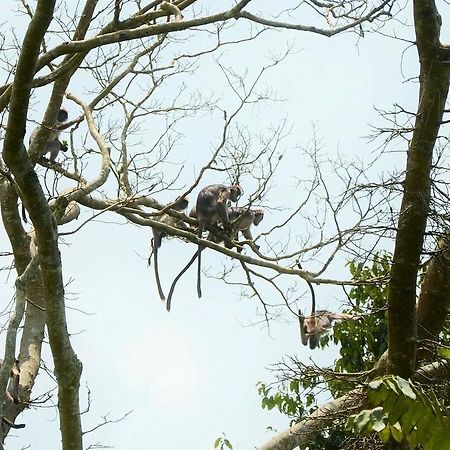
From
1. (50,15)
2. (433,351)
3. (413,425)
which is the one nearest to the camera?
(413,425)

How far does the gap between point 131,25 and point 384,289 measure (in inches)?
159

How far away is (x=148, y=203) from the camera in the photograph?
8.09 meters

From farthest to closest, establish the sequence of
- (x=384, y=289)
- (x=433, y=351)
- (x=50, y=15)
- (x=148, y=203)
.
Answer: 1. (x=384, y=289)
2. (x=148, y=203)
3. (x=433, y=351)
4. (x=50, y=15)

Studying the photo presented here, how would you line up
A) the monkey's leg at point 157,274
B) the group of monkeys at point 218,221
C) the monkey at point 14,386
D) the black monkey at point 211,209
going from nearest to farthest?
the monkey at point 14,386
the group of monkeys at point 218,221
the black monkey at point 211,209
the monkey's leg at point 157,274

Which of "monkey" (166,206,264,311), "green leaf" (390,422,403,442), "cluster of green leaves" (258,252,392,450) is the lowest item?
"green leaf" (390,422,403,442)

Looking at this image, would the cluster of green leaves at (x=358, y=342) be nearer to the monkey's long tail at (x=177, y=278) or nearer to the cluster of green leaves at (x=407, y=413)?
the monkey's long tail at (x=177, y=278)

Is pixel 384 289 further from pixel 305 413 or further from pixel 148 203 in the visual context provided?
pixel 148 203

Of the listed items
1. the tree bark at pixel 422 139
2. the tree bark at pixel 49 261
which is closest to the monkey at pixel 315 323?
the tree bark at pixel 422 139

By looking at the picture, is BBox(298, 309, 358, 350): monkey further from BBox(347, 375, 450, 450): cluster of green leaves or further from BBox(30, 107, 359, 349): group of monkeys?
BBox(347, 375, 450, 450): cluster of green leaves

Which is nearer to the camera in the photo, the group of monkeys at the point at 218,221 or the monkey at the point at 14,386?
the monkey at the point at 14,386

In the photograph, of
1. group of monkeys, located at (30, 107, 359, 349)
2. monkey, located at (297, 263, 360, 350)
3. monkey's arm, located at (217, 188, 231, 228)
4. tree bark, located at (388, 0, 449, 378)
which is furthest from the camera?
monkey's arm, located at (217, 188, 231, 228)

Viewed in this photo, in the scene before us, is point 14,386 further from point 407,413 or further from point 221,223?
point 407,413

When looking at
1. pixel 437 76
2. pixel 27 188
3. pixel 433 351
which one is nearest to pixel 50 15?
pixel 27 188

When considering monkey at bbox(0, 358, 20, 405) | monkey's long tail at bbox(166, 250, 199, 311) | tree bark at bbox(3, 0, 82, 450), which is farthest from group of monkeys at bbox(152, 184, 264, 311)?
tree bark at bbox(3, 0, 82, 450)
